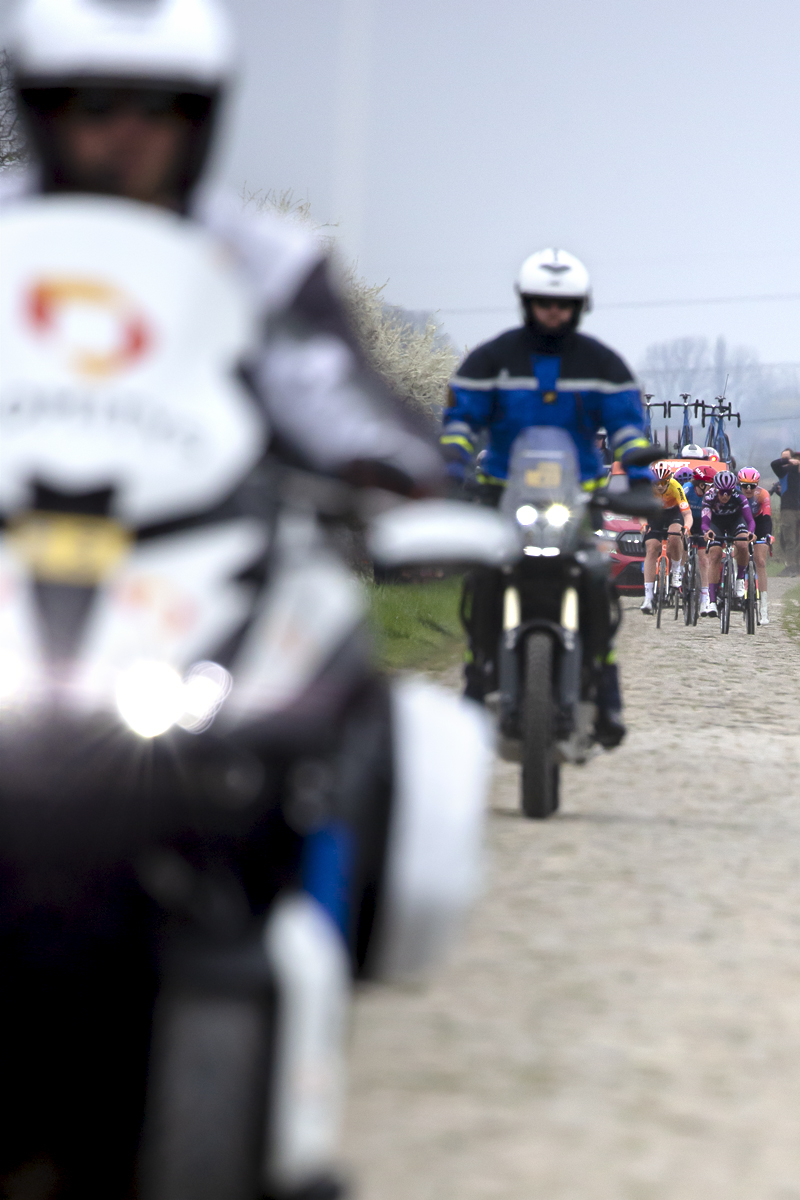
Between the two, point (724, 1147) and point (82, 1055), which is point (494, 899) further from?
point (82, 1055)

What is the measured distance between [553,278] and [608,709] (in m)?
1.58

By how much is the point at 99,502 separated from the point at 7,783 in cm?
38

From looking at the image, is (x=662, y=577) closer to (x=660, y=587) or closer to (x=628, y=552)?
(x=660, y=587)

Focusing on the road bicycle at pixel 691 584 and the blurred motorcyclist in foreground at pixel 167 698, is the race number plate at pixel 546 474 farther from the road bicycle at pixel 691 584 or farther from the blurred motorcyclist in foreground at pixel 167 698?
the road bicycle at pixel 691 584

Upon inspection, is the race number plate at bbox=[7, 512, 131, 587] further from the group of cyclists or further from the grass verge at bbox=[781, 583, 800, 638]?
the group of cyclists

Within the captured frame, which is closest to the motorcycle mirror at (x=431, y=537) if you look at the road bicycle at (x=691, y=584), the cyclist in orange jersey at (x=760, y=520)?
the road bicycle at (x=691, y=584)

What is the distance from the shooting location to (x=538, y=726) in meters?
6.89

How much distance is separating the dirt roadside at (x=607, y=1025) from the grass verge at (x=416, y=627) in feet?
20.2

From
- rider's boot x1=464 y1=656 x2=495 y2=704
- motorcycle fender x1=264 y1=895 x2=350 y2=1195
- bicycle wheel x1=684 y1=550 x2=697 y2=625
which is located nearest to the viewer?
motorcycle fender x1=264 y1=895 x2=350 y2=1195

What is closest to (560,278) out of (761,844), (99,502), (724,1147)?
(761,844)

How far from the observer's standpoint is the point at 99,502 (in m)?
2.40

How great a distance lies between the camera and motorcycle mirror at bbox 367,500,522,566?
2.66m

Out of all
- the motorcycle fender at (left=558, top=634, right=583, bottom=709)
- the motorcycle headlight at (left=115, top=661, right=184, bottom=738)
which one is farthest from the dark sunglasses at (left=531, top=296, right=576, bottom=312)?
the motorcycle headlight at (left=115, top=661, right=184, bottom=738)

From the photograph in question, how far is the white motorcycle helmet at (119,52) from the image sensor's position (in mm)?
2625
